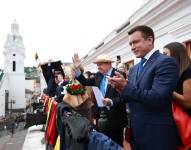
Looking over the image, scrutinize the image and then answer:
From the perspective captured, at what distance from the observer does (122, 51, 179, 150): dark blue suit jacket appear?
2.07 meters

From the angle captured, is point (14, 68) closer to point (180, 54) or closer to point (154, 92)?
point (180, 54)

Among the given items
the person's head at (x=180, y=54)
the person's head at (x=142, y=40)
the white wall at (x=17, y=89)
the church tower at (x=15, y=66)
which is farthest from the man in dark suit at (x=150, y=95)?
the white wall at (x=17, y=89)

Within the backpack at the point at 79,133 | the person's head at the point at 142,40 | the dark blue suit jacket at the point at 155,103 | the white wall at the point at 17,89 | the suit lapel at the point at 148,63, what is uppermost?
the person's head at the point at 142,40

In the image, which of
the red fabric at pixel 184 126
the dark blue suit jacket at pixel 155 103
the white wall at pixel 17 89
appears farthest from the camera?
the white wall at pixel 17 89

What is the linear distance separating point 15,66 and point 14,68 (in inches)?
19.1

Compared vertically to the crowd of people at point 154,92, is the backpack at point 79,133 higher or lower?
lower

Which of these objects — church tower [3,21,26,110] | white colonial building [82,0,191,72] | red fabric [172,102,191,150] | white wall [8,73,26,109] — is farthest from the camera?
white wall [8,73,26,109]

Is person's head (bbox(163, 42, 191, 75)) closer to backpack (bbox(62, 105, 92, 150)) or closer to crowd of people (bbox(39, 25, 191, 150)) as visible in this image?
crowd of people (bbox(39, 25, 191, 150))

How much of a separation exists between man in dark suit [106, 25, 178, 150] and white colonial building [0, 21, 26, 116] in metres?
63.6

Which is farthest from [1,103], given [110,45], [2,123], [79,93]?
[79,93]

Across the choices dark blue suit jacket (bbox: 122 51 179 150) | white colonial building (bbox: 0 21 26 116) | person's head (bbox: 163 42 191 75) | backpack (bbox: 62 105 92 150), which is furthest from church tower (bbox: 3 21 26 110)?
dark blue suit jacket (bbox: 122 51 179 150)

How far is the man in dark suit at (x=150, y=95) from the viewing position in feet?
6.81

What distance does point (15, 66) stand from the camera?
6581cm

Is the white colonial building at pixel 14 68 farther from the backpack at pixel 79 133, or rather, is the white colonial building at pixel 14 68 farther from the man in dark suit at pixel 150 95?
the man in dark suit at pixel 150 95
